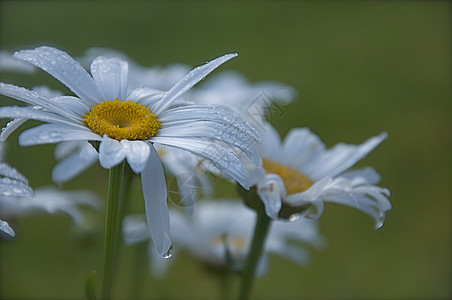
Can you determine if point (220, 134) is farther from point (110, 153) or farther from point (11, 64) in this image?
point (11, 64)

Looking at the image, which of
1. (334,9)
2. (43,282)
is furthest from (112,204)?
(334,9)

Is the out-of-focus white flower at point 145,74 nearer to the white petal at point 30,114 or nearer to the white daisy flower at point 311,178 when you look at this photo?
the white daisy flower at point 311,178

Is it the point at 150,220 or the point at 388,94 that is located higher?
the point at 388,94

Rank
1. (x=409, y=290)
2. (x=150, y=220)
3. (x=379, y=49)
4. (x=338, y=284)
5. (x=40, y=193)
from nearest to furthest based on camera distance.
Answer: (x=150, y=220) → (x=40, y=193) → (x=338, y=284) → (x=409, y=290) → (x=379, y=49)

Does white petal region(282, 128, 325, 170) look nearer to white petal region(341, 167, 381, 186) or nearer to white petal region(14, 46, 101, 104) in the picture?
white petal region(341, 167, 381, 186)

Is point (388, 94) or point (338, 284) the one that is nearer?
point (338, 284)

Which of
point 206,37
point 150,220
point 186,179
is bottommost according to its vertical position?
point 150,220

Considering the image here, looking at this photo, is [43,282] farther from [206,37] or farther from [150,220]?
[206,37]

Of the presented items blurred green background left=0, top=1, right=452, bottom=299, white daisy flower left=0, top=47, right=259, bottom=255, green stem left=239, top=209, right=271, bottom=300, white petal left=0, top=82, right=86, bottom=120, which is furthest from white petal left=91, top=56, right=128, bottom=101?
blurred green background left=0, top=1, right=452, bottom=299
